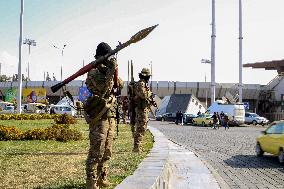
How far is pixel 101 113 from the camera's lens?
670 cm

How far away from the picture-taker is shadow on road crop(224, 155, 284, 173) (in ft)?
43.2

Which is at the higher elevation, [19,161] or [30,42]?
[30,42]

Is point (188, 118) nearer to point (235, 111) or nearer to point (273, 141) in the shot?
point (235, 111)

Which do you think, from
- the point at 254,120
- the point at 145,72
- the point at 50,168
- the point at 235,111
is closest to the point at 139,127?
the point at 145,72

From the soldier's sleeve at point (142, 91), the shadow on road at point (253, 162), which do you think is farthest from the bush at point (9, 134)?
the shadow on road at point (253, 162)

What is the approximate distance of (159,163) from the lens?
8.54 metres

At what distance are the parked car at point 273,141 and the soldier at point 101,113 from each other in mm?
8252

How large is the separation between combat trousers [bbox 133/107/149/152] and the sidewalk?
2.97 ft

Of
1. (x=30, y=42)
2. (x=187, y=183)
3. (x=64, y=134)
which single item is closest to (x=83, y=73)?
(x=187, y=183)

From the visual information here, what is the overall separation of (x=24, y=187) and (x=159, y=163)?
252 centimetres

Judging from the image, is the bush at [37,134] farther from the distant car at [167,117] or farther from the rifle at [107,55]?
the distant car at [167,117]

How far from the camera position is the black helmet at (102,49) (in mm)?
6898

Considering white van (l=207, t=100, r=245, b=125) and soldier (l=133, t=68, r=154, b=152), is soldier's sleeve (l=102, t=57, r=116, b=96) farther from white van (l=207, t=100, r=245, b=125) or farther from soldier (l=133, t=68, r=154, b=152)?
white van (l=207, t=100, r=245, b=125)

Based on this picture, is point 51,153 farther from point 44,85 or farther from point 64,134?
point 44,85
